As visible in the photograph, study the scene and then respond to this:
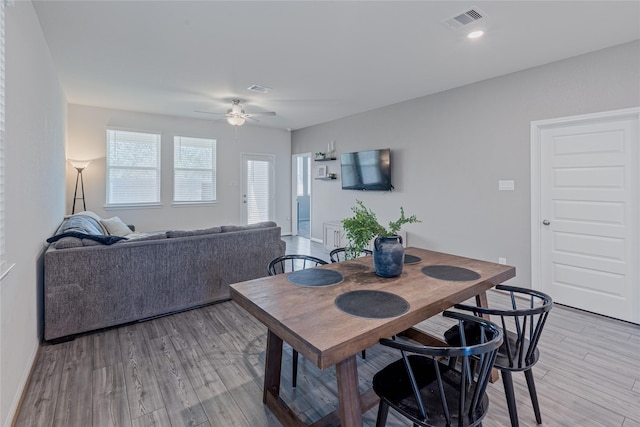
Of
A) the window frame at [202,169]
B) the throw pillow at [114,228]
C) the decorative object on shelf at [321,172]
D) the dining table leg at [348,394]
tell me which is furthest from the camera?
the decorative object on shelf at [321,172]

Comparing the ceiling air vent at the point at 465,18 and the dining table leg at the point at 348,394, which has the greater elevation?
the ceiling air vent at the point at 465,18

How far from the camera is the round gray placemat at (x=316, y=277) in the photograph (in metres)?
1.81

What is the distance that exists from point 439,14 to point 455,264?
2003 mm

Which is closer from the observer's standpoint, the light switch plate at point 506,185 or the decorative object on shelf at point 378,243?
the decorative object on shelf at point 378,243

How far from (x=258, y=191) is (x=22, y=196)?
17.3ft

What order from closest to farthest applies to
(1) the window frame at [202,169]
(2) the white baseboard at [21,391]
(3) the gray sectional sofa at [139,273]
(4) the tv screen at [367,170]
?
(2) the white baseboard at [21,391]
(3) the gray sectional sofa at [139,273]
(4) the tv screen at [367,170]
(1) the window frame at [202,169]

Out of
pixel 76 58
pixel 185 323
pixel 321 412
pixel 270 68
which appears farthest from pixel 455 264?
pixel 76 58

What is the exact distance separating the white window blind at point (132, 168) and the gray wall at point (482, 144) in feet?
13.6

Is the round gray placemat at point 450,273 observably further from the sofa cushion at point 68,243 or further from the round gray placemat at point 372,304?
the sofa cushion at point 68,243

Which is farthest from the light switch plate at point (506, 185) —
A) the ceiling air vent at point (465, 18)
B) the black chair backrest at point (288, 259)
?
the black chair backrest at point (288, 259)

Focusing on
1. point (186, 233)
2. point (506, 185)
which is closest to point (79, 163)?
point (186, 233)

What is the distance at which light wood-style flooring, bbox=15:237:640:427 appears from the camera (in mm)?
1782

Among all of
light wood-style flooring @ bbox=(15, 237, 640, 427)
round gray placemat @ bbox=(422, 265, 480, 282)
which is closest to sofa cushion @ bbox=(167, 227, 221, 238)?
light wood-style flooring @ bbox=(15, 237, 640, 427)

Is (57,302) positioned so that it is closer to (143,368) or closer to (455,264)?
(143,368)
